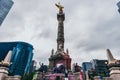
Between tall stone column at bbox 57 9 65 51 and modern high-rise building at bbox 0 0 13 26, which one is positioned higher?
modern high-rise building at bbox 0 0 13 26

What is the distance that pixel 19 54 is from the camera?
89375 millimetres

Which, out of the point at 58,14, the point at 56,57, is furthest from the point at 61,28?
the point at 56,57

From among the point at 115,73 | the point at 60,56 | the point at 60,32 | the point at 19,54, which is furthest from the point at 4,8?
the point at 115,73

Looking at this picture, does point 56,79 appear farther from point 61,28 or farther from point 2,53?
point 2,53

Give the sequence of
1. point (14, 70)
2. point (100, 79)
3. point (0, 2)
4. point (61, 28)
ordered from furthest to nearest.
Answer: point (0, 2) < point (14, 70) < point (61, 28) < point (100, 79)

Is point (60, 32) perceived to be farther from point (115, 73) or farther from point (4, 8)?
point (4, 8)

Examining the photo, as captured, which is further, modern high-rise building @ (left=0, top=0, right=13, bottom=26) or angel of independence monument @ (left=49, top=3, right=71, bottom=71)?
modern high-rise building @ (left=0, top=0, right=13, bottom=26)

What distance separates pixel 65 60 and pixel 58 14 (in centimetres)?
2086

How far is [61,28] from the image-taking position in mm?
56969

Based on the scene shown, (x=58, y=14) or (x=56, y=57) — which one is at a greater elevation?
(x=58, y=14)

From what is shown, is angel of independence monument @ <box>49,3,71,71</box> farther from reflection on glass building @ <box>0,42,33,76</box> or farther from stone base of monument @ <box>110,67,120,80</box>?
reflection on glass building @ <box>0,42,33,76</box>

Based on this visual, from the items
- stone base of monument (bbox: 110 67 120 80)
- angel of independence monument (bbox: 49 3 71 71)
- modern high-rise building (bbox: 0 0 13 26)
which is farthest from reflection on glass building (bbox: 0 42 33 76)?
stone base of monument (bbox: 110 67 120 80)

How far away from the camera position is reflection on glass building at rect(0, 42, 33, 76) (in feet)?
281

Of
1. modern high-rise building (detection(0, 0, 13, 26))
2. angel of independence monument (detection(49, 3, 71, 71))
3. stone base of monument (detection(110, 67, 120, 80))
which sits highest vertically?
modern high-rise building (detection(0, 0, 13, 26))
